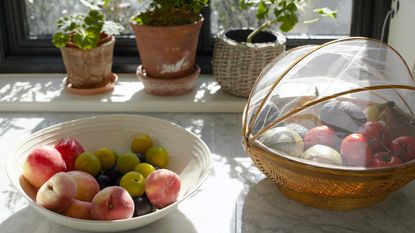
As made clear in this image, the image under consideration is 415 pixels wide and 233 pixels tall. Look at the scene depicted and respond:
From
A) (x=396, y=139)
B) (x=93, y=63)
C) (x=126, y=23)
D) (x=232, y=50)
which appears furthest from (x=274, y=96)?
(x=126, y=23)

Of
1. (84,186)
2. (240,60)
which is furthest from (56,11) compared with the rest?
(84,186)

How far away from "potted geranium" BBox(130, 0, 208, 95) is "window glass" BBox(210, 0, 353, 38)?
0.14 m

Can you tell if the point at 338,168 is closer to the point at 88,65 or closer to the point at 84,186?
the point at 84,186

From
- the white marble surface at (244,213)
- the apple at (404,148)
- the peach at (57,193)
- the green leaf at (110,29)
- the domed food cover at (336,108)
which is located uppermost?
the green leaf at (110,29)

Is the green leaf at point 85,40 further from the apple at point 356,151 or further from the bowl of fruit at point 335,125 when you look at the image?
the apple at point 356,151

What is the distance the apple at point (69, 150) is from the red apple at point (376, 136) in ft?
1.76

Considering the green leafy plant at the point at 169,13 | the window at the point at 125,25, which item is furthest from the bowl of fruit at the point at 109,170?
the window at the point at 125,25

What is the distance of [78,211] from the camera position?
3.36 feet

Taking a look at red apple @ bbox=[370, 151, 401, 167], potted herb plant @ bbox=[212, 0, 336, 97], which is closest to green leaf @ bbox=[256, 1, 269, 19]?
potted herb plant @ bbox=[212, 0, 336, 97]

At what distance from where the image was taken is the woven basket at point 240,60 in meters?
1.47

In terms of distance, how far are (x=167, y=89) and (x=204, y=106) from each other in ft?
0.35

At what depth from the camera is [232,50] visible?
1.49 metres

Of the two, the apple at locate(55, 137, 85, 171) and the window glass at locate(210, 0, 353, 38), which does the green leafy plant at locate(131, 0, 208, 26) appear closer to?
the window glass at locate(210, 0, 353, 38)

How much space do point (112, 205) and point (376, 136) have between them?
1.59 ft
